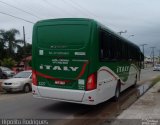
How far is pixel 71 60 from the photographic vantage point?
1026 centimetres

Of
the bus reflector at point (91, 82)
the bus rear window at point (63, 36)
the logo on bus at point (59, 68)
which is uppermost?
the bus rear window at point (63, 36)

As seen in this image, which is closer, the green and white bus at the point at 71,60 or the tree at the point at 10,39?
the green and white bus at the point at 71,60

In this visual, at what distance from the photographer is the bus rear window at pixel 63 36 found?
1015cm

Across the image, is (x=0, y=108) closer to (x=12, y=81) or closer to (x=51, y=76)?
(x=51, y=76)

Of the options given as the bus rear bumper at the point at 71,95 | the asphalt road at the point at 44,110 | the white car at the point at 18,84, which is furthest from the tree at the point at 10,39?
the bus rear bumper at the point at 71,95

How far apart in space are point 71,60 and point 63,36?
90 cm

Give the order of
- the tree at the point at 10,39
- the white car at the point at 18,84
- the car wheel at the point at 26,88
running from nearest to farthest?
the white car at the point at 18,84, the car wheel at the point at 26,88, the tree at the point at 10,39

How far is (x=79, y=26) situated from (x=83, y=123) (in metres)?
3.22

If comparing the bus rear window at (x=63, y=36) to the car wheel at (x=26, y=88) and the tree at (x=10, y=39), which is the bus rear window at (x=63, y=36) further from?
the tree at (x=10, y=39)

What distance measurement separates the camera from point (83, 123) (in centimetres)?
919

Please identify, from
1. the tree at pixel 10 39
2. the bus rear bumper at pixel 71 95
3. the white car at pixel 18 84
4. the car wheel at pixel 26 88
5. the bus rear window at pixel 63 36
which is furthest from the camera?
the tree at pixel 10 39

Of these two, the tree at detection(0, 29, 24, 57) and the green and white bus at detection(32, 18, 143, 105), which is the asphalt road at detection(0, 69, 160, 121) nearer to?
the green and white bus at detection(32, 18, 143, 105)

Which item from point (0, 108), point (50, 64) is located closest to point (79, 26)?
point (50, 64)

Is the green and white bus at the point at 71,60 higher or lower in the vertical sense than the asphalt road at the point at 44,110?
higher
